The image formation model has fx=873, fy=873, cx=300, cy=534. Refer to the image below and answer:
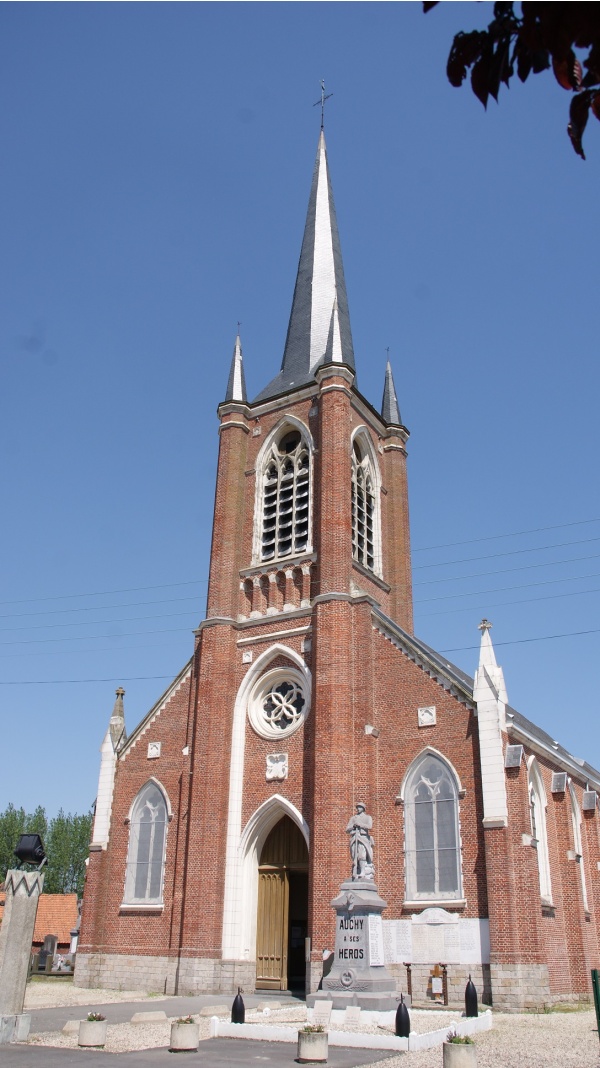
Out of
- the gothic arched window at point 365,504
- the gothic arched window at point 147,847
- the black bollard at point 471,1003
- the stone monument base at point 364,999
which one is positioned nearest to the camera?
the black bollard at point 471,1003

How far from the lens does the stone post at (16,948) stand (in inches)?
531

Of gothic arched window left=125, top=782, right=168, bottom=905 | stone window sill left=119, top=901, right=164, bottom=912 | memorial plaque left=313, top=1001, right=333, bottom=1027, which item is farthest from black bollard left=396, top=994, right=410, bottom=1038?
gothic arched window left=125, top=782, right=168, bottom=905

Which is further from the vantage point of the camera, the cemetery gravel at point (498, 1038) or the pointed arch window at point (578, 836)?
the pointed arch window at point (578, 836)

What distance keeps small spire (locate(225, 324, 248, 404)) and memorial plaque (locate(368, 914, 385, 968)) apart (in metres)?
17.8

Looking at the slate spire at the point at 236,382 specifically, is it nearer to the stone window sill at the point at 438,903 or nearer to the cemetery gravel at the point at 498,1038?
the stone window sill at the point at 438,903

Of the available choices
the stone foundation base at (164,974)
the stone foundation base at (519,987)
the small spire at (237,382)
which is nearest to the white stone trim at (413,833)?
the stone foundation base at (519,987)

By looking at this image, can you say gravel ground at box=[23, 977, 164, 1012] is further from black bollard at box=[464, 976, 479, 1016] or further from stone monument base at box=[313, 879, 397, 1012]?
black bollard at box=[464, 976, 479, 1016]

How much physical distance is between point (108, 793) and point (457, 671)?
1401 centimetres

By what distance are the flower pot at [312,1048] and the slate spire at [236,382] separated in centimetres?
2208

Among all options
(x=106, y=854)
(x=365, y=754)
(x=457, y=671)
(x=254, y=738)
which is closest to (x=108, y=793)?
(x=106, y=854)

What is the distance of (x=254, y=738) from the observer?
2539 centimetres

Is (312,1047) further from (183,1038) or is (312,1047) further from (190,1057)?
(183,1038)

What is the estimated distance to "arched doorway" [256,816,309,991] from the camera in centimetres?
2364

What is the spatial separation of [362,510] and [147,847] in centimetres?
1254
